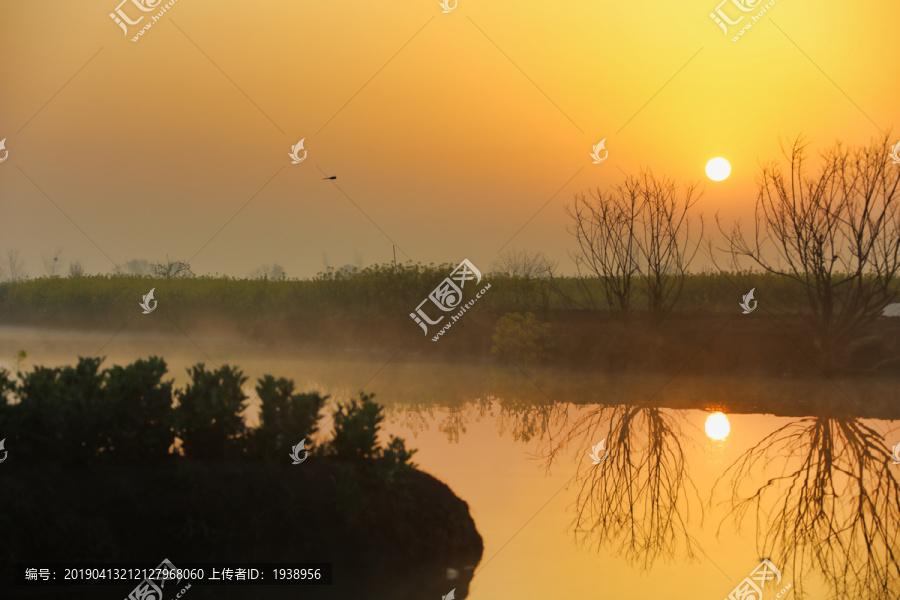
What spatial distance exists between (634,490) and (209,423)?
4192mm

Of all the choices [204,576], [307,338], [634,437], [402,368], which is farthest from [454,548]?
[307,338]

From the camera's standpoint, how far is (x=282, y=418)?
564 cm

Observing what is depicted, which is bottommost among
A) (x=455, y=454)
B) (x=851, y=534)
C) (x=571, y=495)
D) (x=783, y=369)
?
(x=851, y=534)

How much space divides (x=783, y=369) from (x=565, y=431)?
883 cm

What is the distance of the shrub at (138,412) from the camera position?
536cm

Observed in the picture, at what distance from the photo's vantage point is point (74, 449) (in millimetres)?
5219

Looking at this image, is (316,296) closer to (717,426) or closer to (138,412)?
(717,426)

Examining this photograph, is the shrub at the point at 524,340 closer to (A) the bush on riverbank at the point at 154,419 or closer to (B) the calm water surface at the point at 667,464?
(B) the calm water surface at the point at 667,464

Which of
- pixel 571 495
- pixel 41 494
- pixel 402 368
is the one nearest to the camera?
pixel 41 494

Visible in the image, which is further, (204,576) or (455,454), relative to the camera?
(455,454)

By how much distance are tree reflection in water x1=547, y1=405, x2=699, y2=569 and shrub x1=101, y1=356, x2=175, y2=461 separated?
3379 mm

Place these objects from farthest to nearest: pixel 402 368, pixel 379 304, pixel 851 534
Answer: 1. pixel 379 304
2. pixel 402 368
3. pixel 851 534

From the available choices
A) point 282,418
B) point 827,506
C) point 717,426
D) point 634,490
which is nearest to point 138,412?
point 282,418

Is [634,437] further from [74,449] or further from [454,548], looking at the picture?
[74,449]
